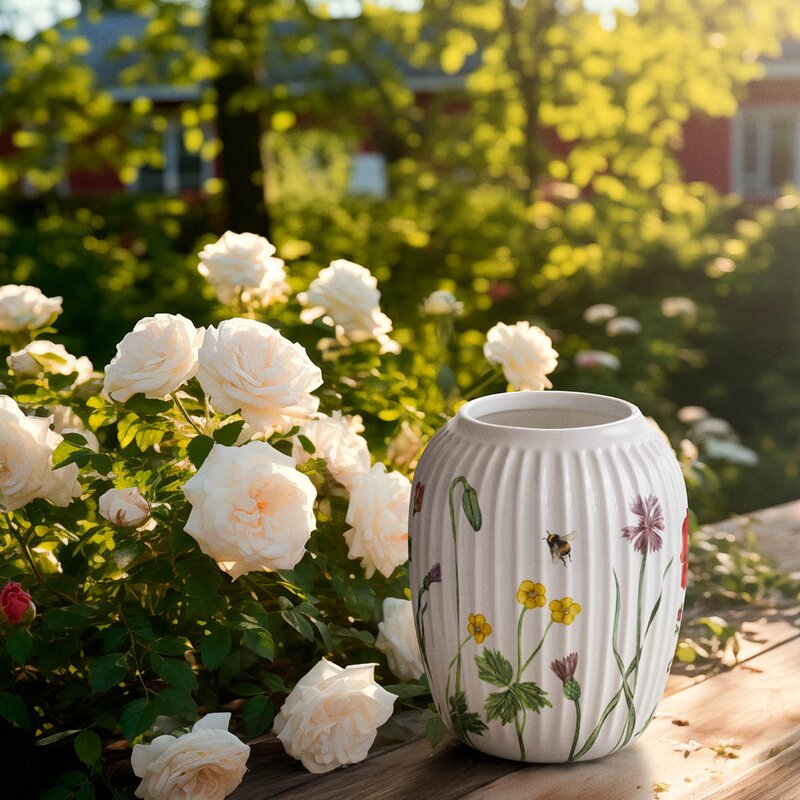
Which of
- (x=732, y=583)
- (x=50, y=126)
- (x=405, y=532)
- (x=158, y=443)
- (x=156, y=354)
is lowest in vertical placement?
(x=732, y=583)

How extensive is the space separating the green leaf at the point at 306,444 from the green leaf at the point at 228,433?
100mm

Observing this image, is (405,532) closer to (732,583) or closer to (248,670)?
(248,670)

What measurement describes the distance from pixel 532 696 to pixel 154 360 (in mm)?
549

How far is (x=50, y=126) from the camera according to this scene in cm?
737

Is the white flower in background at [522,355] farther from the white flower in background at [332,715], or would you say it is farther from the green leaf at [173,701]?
the green leaf at [173,701]

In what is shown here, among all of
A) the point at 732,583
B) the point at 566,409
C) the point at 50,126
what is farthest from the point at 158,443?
the point at 50,126

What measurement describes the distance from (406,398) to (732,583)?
0.61 metres

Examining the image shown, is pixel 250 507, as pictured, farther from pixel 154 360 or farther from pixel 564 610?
pixel 564 610

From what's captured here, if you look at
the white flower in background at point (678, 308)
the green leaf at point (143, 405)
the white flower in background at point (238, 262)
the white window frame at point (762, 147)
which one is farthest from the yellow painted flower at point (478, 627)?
the white window frame at point (762, 147)

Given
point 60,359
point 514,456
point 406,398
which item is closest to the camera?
point 514,456

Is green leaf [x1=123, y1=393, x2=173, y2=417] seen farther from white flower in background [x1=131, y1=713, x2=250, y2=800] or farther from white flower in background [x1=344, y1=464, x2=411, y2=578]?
white flower in background [x1=131, y1=713, x2=250, y2=800]

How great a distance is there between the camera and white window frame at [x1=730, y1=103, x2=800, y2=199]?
15.1 meters

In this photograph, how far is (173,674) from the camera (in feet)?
3.88

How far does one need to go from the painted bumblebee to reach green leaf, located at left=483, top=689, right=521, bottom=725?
0.56ft
